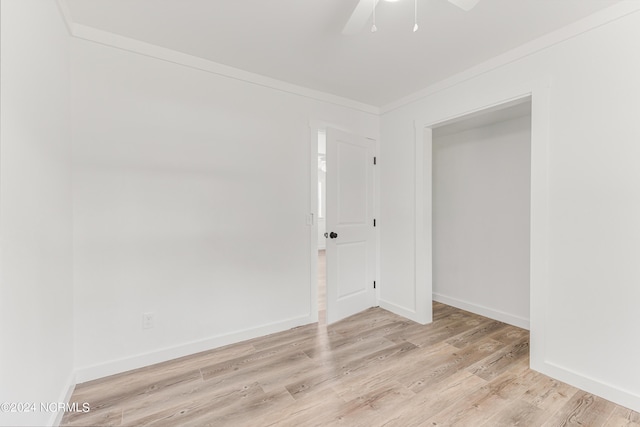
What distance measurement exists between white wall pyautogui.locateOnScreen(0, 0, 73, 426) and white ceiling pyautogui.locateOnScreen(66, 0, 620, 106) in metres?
0.52

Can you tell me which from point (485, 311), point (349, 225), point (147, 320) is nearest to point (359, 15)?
point (349, 225)

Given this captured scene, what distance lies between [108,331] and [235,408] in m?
1.09

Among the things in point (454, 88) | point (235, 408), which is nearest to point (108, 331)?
point (235, 408)

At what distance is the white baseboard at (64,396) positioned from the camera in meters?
1.50

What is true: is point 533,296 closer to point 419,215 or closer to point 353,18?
point 419,215

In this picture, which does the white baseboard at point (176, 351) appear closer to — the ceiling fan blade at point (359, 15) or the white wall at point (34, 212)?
the white wall at point (34, 212)

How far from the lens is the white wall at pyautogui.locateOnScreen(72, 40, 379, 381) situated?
1977 mm

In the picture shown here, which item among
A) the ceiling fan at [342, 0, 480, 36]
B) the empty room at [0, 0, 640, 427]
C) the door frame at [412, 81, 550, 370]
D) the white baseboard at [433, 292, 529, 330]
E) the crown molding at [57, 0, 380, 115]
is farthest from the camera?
the white baseboard at [433, 292, 529, 330]

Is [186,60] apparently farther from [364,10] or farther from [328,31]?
[364,10]

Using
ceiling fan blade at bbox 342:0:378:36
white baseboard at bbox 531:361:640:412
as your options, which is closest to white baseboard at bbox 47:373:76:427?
ceiling fan blade at bbox 342:0:378:36

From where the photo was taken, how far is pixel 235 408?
5.57ft

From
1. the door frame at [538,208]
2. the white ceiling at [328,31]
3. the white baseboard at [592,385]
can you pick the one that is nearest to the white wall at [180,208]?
the white ceiling at [328,31]

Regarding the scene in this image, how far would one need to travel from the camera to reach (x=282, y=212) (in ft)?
9.11

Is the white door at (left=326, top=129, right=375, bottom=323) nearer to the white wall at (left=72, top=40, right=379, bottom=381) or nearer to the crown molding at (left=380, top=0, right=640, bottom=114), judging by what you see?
the white wall at (left=72, top=40, right=379, bottom=381)
